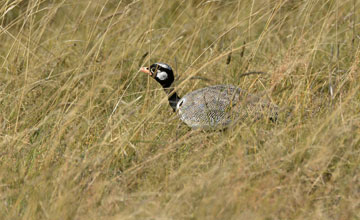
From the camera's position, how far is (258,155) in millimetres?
3629

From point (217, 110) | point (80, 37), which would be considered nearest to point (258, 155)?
point (217, 110)

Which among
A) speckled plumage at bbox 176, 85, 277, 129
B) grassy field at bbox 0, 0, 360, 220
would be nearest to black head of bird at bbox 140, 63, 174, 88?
speckled plumage at bbox 176, 85, 277, 129

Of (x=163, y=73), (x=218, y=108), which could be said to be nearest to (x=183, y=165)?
(x=218, y=108)

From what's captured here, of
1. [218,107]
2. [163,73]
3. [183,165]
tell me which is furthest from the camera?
[163,73]

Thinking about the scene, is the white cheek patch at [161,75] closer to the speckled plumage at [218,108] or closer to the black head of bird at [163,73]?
the black head of bird at [163,73]

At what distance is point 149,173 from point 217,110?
3.36 ft

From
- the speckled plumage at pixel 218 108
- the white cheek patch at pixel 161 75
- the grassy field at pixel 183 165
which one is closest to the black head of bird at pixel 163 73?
the white cheek patch at pixel 161 75

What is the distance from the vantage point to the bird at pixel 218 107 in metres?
4.23

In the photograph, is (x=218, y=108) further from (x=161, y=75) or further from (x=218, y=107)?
(x=161, y=75)

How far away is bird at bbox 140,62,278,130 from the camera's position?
4230 millimetres

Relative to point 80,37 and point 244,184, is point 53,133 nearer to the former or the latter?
point 244,184

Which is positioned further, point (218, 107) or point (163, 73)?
point (163, 73)

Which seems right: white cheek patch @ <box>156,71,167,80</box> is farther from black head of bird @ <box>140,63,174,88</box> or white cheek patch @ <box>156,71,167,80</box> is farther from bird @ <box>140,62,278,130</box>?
bird @ <box>140,62,278,130</box>

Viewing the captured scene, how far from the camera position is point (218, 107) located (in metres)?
4.52
